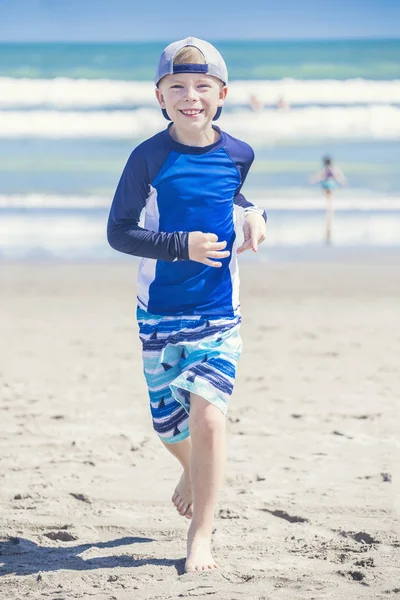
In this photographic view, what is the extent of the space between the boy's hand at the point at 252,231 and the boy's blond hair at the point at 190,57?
549 millimetres

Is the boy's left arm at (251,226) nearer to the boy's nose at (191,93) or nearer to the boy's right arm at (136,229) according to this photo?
the boy's right arm at (136,229)

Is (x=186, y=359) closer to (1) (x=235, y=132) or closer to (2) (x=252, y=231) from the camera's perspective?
(2) (x=252, y=231)

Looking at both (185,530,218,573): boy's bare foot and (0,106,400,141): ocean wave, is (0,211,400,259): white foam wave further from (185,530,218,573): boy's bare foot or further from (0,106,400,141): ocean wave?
(185,530,218,573): boy's bare foot

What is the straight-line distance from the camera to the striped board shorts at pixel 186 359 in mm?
3215

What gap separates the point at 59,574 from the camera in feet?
10.6

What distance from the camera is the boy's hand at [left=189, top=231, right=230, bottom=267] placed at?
3084 mm

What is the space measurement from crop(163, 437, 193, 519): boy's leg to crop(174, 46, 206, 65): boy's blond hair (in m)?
1.30

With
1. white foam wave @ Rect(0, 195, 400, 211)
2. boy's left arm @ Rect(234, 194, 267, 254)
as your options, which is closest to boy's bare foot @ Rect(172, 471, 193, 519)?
boy's left arm @ Rect(234, 194, 267, 254)

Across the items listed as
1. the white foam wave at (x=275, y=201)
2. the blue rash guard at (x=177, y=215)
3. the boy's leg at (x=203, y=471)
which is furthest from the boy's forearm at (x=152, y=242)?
the white foam wave at (x=275, y=201)

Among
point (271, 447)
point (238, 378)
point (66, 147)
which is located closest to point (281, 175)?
point (66, 147)

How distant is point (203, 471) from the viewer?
3.23 metres

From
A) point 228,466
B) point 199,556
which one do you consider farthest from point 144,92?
point 199,556

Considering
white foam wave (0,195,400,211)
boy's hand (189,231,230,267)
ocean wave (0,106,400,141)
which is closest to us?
boy's hand (189,231,230,267)

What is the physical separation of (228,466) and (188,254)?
5.50 feet
